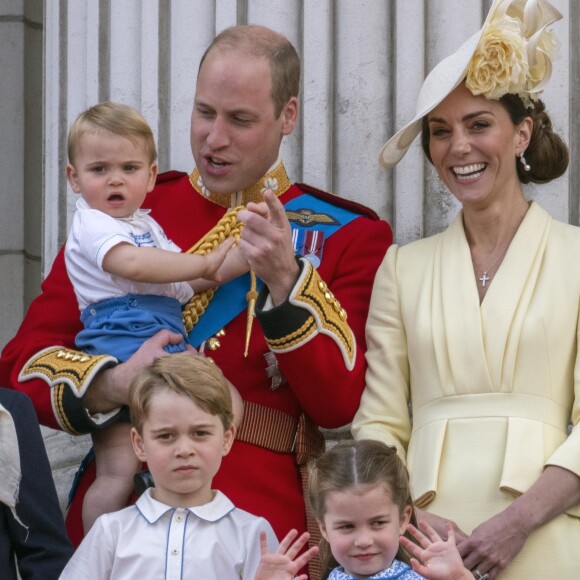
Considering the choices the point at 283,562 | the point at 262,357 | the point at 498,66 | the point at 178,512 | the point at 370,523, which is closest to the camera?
the point at 283,562

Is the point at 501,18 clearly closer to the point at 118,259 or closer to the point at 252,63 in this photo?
the point at 252,63

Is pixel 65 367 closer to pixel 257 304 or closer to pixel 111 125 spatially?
pixel 257 304

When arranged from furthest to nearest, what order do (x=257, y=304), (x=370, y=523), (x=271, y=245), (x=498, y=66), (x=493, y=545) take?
(x=498, y=66) < (x=257, y=304) < (x=271, y=245) < (x=493, y=545) < (x=370, y=523)

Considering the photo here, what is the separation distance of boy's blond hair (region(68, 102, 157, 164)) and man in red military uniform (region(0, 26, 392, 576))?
0.63 ft

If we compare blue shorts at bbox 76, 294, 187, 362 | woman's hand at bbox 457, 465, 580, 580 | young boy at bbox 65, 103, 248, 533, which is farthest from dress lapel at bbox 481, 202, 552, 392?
blue shorts at bbox 76, 294, 187, 362

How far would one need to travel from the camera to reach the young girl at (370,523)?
445cm

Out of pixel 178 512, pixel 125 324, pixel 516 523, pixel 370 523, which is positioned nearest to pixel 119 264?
pixel 125 324

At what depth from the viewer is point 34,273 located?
731 centimetres

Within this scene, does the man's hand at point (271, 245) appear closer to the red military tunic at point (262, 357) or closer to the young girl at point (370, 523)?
the red military tunic at point (262, 357)

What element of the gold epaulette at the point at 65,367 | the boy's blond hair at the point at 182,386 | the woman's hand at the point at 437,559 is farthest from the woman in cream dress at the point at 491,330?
the gold epaulette at the point at 65,367

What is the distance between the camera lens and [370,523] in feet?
14.9

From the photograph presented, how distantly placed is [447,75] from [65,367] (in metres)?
1.21

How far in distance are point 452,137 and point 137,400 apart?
45.1 inches

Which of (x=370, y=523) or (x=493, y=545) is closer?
(x=370, y=523)
